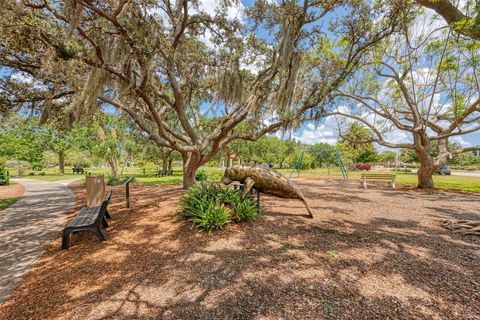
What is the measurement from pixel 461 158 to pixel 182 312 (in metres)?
75.7

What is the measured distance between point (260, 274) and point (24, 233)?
5225 mm

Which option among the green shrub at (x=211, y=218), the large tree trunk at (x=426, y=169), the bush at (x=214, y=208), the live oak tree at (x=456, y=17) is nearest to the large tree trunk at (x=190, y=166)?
the bush at (x=214, y=208)

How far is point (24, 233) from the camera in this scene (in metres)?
4.34

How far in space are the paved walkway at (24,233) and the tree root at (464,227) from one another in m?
7.35

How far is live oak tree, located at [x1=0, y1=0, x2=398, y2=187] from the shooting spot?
15.9 ft

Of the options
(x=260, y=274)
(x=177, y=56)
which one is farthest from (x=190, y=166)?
(x=260, y=274)

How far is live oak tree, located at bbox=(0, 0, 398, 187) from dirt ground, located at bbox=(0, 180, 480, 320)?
4072 millimetres

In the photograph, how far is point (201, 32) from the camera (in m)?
7.75

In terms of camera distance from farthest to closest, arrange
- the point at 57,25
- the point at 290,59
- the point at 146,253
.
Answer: the point at 290,59, the point at 57,25, the point at 146,253

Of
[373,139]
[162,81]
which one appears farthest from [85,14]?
[373,139]

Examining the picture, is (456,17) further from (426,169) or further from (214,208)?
(426,169)

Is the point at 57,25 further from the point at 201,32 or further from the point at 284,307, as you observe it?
the point at 284,307

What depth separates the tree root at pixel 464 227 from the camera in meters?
3.89

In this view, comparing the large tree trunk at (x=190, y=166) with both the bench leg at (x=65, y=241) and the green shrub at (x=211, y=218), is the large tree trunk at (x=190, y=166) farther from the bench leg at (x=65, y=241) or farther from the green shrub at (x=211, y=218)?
the bench leg at (x=65, y=241)
